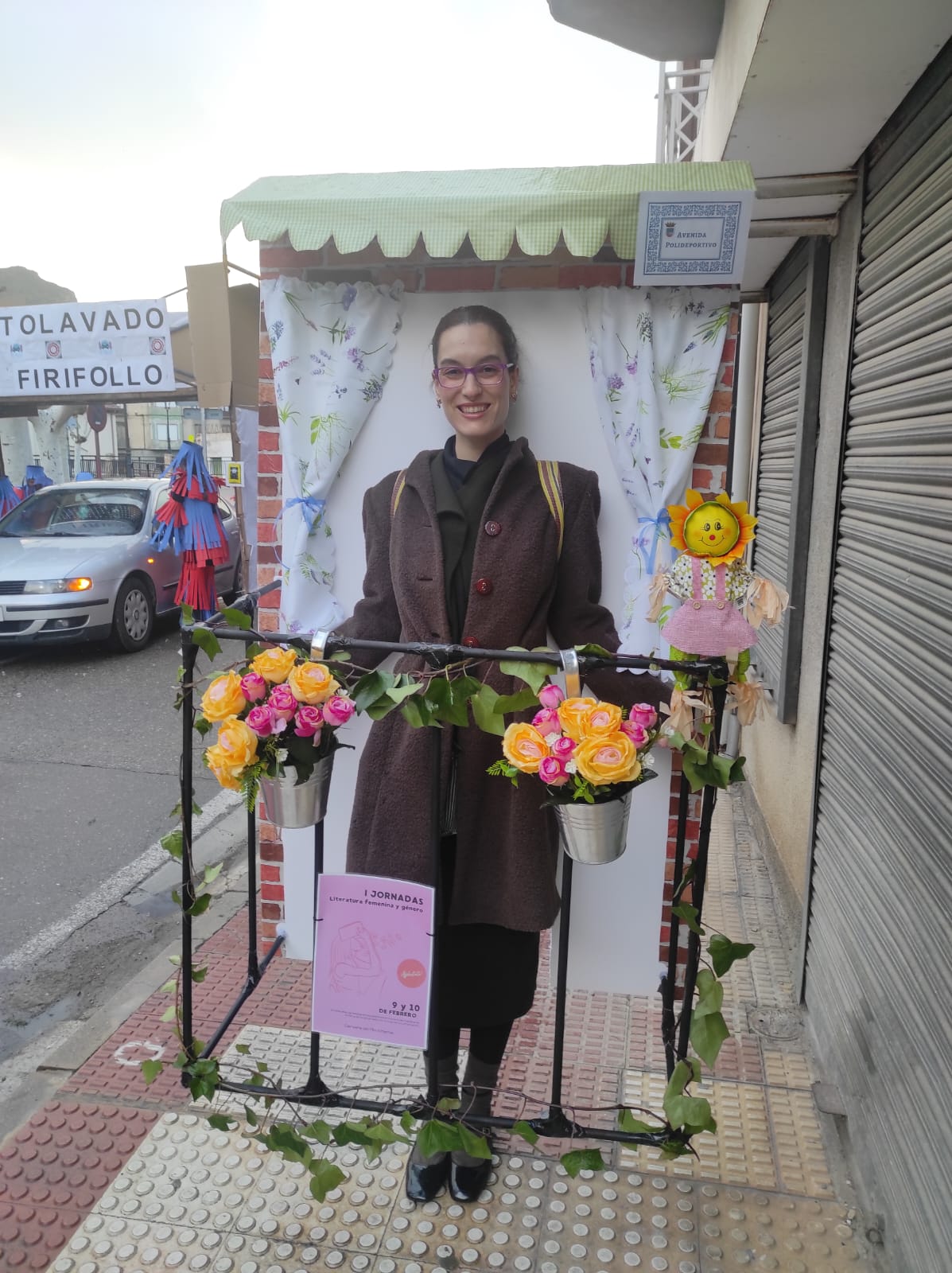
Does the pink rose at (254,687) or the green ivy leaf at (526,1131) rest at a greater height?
the pink rose at (254,687)

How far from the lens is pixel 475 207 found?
233 centimetres

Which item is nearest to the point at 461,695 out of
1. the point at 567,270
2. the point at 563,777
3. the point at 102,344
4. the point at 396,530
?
the point at 563,777

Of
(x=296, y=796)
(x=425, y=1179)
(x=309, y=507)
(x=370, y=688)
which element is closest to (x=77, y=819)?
(x=309, y=507)

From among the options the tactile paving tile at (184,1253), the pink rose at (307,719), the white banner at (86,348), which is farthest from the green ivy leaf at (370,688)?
the white banner at (86,348)

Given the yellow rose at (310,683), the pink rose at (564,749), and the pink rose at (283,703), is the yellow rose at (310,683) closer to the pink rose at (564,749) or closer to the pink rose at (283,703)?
the pink rose at (283,703)

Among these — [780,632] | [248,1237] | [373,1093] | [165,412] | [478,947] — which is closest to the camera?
[248,1237]

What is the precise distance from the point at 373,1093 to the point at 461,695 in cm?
157

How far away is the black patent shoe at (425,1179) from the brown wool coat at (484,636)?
25.2 inches

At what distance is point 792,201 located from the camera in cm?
297

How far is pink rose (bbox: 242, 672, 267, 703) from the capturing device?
1800mm

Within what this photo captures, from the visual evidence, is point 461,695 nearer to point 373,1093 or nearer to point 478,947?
point 478,947

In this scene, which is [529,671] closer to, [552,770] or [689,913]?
[552,770]

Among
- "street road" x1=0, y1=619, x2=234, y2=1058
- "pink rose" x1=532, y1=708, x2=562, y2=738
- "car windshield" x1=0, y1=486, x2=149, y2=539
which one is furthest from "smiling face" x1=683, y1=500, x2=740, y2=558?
"car windshield" x1=0, y1=486, x2=149, y2=539

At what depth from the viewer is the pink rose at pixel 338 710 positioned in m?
1.75
